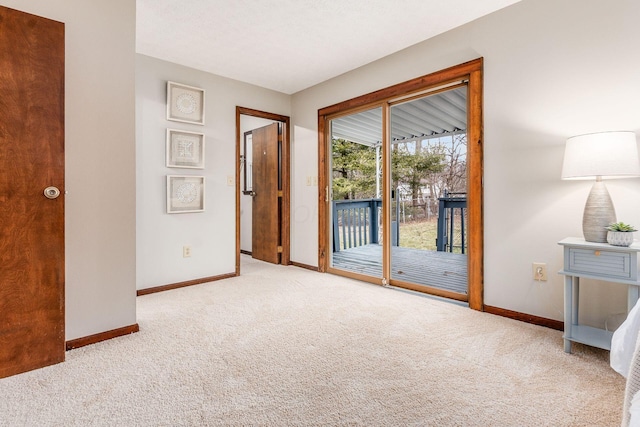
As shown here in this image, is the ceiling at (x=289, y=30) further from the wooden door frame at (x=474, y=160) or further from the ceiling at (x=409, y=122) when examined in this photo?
the ceiling at (x=409, y=122)

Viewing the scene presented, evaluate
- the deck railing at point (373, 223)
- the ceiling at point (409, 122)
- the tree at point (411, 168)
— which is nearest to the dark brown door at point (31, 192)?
the ceiling at point (409, 122)

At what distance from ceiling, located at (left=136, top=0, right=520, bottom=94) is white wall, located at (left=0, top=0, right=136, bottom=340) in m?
0.52

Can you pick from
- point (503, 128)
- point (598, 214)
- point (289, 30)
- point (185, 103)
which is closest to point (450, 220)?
point (503, 128)

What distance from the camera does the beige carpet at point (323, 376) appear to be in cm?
131

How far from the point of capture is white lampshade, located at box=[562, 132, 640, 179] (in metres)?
1.67

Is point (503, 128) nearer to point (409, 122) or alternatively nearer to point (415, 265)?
point (409, 122)

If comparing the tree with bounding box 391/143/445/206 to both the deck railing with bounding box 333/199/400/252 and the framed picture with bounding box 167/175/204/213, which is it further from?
the framed picture with bounding box 167/175/204/213

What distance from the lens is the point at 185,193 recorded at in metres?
3.31

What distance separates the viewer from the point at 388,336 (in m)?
2.07

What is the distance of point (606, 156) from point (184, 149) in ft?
10.8

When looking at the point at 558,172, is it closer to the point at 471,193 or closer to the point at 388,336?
the point at 471,193

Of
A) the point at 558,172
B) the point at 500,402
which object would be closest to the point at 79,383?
the point at 500,402

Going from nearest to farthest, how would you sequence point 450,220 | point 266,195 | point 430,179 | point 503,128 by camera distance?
1. point 503,128
2. point 430,179
3. point 450,220
4. point 266,195

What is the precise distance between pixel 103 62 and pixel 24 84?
47 centimetres
